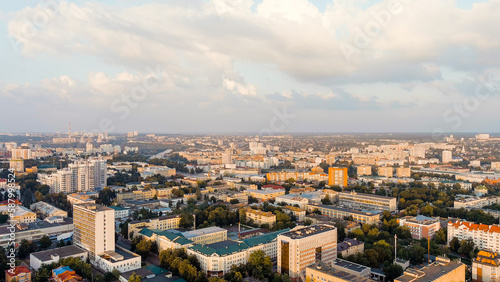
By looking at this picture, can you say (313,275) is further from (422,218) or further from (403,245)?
(422,218)

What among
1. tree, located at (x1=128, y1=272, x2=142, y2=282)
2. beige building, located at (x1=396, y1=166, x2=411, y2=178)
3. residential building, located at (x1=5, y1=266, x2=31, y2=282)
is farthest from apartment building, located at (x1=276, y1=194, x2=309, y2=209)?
beige building, located at (x1=396, y1=166, x2=411, y2=178)

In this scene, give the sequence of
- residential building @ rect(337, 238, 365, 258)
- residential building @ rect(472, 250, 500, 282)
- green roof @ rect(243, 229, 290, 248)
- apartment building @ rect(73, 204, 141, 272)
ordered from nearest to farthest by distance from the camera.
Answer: residential building @ rect(472, 250, 500, 282), apartment building @ rect(73, 204, 141, 272), green roof @ rect(243, 229, 290, 248), residential building @ rect(337, 238, 365, 258)

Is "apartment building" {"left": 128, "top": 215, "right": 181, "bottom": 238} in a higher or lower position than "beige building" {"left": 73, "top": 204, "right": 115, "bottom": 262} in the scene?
lower

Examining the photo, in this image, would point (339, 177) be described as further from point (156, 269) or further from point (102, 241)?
point (102, 241)

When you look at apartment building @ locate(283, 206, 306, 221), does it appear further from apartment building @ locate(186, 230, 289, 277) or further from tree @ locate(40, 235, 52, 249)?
tree @ locate(40, 235, 52, 249)

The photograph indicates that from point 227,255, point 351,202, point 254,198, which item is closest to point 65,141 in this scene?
point 254,198

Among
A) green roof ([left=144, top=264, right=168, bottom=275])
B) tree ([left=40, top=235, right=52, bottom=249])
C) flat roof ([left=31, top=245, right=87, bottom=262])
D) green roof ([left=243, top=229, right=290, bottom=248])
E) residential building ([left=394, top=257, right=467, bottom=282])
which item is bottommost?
green roof ([left=144, top=264, right=168, bottom=275])
